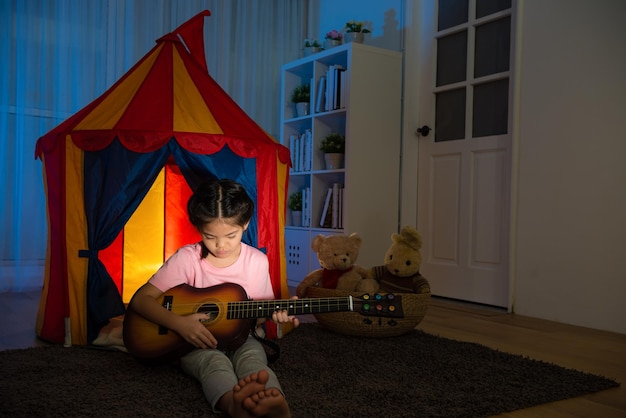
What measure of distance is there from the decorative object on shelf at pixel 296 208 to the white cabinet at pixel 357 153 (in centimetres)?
6

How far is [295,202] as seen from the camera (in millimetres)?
4172

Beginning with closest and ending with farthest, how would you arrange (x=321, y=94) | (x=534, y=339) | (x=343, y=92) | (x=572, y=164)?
1. (x=534, y=339)
2. (x=572, y=164)
3. (x=343, y=92)
4. (x=321, y=94)

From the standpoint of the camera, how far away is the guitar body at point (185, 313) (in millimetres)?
1631

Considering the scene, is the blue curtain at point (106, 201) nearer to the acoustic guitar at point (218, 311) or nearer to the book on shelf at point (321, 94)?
the acoustic guitar at point (218, 311)

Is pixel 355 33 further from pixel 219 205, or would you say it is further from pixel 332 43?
pixel 219 205

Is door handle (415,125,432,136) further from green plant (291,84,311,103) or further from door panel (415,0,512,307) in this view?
green plant (291,84,311,103)

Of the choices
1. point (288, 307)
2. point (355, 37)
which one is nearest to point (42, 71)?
point (355, 37)

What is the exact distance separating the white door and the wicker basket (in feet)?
3.32

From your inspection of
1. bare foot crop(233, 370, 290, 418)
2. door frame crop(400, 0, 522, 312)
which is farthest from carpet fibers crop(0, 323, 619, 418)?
door frame crop(400, 0, 522, 312)

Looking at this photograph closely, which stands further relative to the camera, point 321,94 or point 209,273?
point 321,94

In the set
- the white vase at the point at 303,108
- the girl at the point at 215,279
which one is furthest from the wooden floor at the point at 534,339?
the white vase at the point at 303,108

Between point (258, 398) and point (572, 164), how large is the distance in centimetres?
222

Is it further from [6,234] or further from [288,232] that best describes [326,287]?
[6,234]

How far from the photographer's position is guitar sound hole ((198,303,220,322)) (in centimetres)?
163
